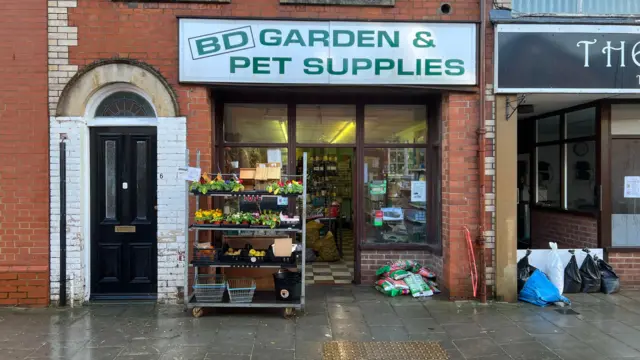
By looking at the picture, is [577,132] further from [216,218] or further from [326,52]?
[216,218]

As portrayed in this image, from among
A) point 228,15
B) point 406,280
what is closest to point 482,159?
point 406,280

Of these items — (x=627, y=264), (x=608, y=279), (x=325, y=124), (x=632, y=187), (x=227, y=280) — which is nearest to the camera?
(x=227, y=280)

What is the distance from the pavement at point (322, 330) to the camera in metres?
4.72

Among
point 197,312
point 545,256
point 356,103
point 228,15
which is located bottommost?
point 197,312

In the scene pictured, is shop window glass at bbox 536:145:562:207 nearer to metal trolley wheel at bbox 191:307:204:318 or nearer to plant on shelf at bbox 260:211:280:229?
plant on shelf at bbox 260:211:280:229

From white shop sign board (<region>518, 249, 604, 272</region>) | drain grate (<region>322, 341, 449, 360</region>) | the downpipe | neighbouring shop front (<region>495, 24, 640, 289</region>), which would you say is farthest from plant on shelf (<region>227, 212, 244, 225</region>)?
white shop sign board (<region>518, 249, 604, 272</region>)

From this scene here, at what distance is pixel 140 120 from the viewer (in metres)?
6.40

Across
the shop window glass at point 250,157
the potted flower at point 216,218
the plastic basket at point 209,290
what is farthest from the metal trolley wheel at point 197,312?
the shop window glass at point 250,157

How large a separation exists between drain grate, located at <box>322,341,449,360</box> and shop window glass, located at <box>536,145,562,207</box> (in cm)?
488

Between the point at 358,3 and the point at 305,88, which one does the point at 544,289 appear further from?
the point at 358,3

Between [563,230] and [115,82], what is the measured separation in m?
Result: 7.82

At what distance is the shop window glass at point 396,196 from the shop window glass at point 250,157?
1.42m

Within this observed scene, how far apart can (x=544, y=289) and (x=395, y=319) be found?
90.7 inches

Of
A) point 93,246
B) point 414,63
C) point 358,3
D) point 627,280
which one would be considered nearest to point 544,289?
point 627,280
